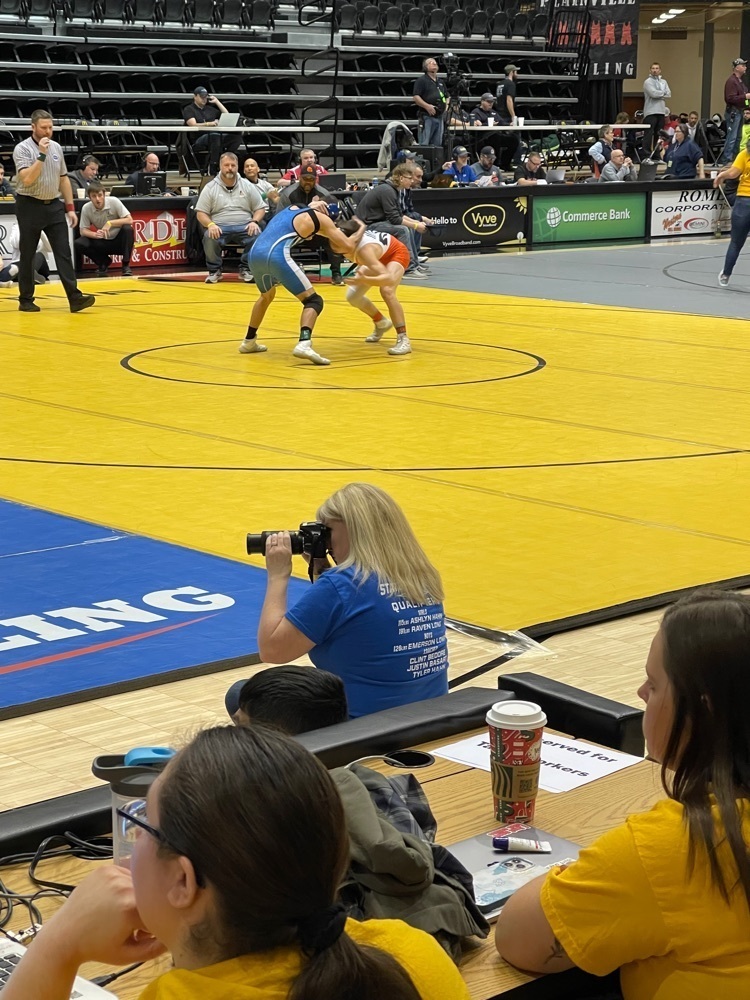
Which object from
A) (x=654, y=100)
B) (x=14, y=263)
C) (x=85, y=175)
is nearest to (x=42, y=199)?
(x=14, y=263)

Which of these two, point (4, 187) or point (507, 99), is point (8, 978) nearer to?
point (4, 187)

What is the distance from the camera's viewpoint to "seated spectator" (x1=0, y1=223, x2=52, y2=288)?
58.8 feet

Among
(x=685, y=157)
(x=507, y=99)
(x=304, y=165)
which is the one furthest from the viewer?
(x=507, y=99)

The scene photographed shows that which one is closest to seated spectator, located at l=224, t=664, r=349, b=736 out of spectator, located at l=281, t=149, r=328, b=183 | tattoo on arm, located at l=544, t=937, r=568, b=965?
tattoo on arm, located at l=544, t=937, r=568, b=965

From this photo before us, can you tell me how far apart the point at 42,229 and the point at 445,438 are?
731 centimetres

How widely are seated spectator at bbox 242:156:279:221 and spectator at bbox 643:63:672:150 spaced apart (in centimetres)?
1308

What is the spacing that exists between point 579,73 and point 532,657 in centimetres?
2953

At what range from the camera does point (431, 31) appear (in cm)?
3156

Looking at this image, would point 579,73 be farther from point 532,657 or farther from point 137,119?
point 532,657

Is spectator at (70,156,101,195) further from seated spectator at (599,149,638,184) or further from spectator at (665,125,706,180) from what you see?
spectator at (665,125,706,180)

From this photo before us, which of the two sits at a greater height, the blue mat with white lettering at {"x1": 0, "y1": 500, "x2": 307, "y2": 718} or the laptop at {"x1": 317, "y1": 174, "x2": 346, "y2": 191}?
the laptop at {"x1": 317, "y1": 174, "x2": 346, "y2": 191}

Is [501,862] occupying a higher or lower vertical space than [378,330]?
higher

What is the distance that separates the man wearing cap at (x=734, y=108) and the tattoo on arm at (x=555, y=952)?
29.7 meters

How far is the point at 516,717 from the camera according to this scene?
2811mm
